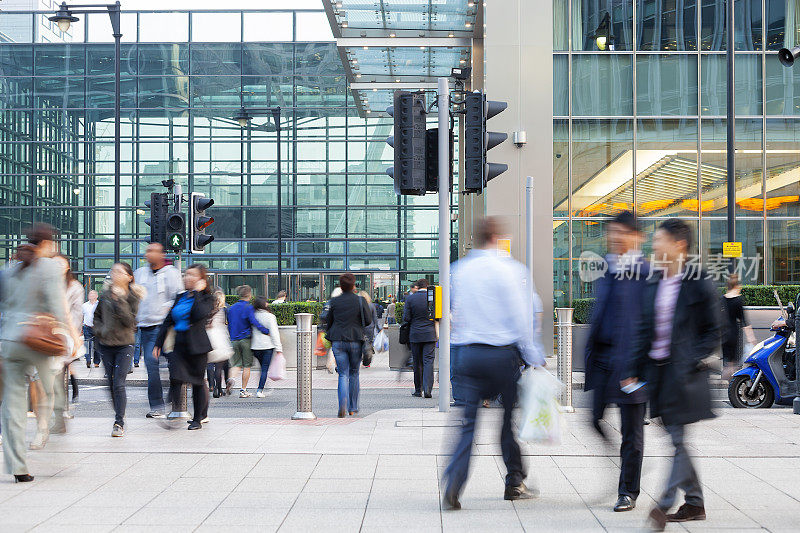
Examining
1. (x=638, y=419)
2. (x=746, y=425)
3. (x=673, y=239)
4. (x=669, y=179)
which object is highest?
(x=669, y=179)

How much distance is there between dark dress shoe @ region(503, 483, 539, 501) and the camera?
6355mm

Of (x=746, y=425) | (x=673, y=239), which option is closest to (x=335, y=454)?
(x=673, y=239)

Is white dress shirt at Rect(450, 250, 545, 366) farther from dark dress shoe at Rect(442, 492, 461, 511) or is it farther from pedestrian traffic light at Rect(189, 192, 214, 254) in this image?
pedestrian traffic light at Rect(189, 192, 214, 254)

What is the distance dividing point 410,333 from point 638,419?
26.8 feet

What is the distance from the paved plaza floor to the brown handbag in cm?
104

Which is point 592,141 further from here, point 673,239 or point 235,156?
point 235,156

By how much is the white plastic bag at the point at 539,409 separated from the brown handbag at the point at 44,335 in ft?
11.7

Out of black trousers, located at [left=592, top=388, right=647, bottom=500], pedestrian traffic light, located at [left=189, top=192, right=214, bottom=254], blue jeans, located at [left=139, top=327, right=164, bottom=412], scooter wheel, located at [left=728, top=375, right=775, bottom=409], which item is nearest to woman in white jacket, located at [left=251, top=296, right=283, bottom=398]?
pedestrian traffic light, located at [left=189, top=192, right=214, bottom=254]

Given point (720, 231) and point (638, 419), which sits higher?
point (720, 231)

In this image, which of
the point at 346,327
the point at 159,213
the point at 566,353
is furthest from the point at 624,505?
the point at 159,213

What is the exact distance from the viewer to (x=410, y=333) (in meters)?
14.1

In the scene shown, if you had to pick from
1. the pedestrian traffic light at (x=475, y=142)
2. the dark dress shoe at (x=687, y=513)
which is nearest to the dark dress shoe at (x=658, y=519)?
the dark dress shoe at (x=687, y=513)

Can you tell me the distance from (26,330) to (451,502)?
3.47 meters

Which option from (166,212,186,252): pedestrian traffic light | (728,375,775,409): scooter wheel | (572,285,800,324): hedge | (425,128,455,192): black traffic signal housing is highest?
(425,128,455,192): black traffic signal housing
